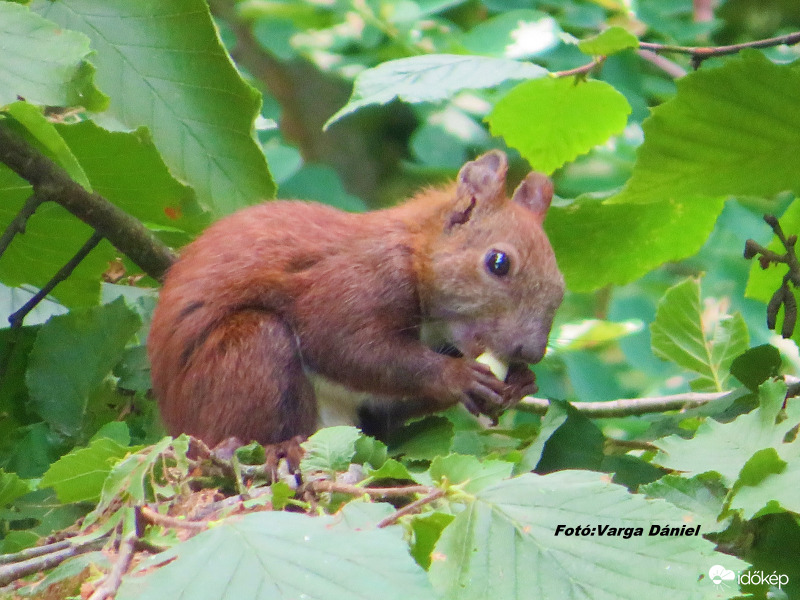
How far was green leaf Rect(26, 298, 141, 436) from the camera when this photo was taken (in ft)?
3.67

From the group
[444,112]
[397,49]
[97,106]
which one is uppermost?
[97,106]

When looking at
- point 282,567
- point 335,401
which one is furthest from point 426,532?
point 335,401

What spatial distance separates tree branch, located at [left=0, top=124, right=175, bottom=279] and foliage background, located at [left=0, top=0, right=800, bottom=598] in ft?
0.10

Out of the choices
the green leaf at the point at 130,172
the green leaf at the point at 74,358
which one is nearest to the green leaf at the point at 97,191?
the green leaf at the point at 130,172

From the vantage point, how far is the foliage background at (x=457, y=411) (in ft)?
2.17

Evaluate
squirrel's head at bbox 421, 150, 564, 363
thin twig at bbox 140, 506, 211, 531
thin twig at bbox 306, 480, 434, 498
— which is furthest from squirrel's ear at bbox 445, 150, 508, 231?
thin twig at bbox 140, 506, 211, 531

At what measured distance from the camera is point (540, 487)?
70cm

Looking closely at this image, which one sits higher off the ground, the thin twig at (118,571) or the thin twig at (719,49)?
the thin twig at (719,49)

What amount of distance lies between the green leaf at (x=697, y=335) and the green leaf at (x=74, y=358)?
70 centimetres

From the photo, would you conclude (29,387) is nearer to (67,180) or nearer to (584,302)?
(67,180)

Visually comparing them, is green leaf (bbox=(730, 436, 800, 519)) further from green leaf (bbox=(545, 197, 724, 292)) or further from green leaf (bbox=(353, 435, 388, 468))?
green leaf (bbox=(545, 197, 724, 292))

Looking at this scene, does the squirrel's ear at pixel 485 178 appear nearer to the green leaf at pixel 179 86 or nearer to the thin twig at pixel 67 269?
the green leaf at pixel 179 86

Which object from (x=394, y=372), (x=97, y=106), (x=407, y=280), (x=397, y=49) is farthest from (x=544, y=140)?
(x=397, y=49)

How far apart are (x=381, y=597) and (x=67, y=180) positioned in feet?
2.70
